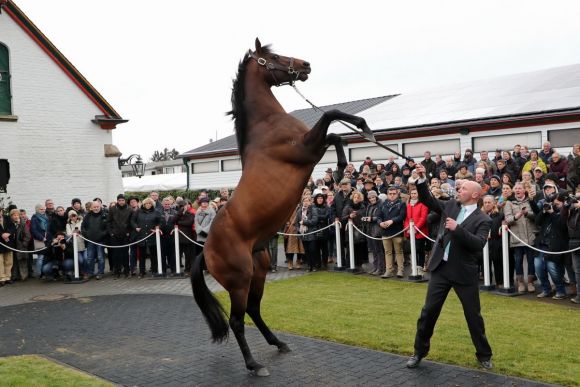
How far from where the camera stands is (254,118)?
18.8 feet

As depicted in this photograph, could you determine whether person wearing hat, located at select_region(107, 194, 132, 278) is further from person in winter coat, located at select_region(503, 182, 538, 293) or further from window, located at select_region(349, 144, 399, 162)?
window, located at select_region(349, 144, 399, 162)

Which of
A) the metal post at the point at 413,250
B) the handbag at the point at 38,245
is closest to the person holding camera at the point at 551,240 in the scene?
the metal post at the point at 413,250

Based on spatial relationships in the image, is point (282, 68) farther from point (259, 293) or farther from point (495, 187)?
point (495, 187)

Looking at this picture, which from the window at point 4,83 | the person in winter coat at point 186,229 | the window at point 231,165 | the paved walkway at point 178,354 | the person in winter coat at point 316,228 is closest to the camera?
the paved walkway at point 178,354

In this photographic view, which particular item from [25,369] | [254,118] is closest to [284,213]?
[254,118]

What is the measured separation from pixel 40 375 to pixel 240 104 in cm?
350

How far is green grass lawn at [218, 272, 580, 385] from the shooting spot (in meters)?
5.63

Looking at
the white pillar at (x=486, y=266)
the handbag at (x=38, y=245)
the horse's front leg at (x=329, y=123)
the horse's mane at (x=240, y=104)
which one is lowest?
the white pillar at (x=486, y=266)

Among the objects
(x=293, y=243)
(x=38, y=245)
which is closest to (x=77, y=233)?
(x=38, y=245)

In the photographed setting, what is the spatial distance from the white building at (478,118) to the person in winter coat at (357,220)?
20.7ft

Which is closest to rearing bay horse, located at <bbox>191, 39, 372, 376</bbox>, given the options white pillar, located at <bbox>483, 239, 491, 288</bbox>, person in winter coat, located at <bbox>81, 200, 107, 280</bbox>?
white pillar, located at <bbox>483, 239, 491, 288</bbox>

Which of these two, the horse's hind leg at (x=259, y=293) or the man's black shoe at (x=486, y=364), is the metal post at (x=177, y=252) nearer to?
the horse's hind leg at (x=259, y=293)

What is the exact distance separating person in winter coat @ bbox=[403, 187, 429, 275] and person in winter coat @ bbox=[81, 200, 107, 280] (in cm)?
710

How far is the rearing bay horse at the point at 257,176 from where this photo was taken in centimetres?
548
